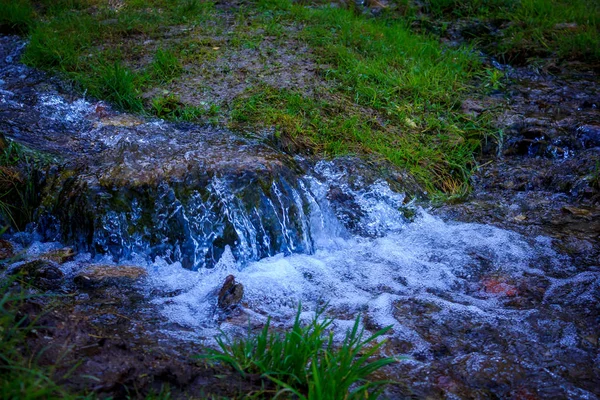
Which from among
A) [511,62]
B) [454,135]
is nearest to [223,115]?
[454,135]

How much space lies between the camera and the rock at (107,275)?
3.35m

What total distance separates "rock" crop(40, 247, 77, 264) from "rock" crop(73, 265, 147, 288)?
0.20 meters

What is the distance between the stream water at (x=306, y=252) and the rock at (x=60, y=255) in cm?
5

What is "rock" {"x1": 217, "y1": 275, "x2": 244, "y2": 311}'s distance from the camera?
3.18m

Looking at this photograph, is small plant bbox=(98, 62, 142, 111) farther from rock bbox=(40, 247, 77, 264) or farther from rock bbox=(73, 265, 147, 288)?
rock bbox=(73, 265, 147, 288)

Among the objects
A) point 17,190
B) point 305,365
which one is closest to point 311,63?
point 17,190

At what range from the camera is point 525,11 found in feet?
24.1

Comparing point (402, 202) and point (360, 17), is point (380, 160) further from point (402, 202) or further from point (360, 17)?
point (360, 17)

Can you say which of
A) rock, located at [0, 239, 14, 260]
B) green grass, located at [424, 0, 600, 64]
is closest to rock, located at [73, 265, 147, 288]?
rock, located at [0, 239, 14, 260]

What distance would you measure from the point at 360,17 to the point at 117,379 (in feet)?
20.2

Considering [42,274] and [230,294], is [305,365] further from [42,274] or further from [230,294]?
[42,274]

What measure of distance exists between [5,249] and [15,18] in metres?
3.87

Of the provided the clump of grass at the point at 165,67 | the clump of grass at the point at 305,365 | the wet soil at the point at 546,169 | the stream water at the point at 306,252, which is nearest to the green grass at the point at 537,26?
the wet soil at the point at 546,169

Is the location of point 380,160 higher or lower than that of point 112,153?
lower
